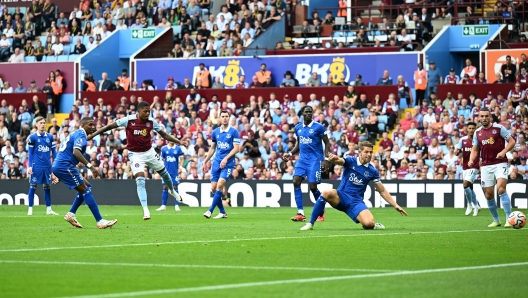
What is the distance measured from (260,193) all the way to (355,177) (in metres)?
14.3

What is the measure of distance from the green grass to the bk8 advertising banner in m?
18.0

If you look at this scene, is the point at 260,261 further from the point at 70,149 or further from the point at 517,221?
the point at 517,221

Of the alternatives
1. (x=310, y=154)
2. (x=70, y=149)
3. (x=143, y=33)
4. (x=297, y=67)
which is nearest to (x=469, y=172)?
(x=310, y=154)

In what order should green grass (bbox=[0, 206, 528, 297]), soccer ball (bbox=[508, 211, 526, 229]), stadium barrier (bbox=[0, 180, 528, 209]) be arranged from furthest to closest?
1. stadium barrier (bbox=[0, 180, 528, 209])
2. soccer ball (bbox=[508, 211, 526, 229])
3. green grass (bbox=[0, 206, 528, 297])

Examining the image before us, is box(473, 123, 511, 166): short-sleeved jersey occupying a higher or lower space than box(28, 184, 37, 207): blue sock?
higher

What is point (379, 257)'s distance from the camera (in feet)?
37.9

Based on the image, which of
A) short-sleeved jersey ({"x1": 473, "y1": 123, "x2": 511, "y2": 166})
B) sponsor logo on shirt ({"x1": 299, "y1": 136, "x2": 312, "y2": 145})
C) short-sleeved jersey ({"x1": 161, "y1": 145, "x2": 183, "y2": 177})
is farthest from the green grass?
short-sleeved jersey ({"x1": 161, "y1": 145, "x2": 183, "y2": 177})

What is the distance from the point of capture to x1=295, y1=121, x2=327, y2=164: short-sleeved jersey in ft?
65.2

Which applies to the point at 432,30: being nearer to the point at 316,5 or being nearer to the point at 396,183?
the point at 316,5

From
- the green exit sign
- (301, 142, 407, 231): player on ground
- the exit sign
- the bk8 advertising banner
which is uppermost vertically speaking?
the green exit sign

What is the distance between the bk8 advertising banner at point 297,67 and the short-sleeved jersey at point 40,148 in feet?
43.4

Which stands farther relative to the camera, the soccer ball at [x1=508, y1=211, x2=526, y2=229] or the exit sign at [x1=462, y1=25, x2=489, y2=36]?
the exit sign at [x1=462, y1=25, x2=489, y2=36]

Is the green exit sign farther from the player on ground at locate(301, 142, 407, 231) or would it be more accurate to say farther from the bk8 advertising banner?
the player on ground at locate(301, 142, 407, 231)

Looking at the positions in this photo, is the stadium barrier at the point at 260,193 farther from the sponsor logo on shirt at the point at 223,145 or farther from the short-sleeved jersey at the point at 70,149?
the short-sleeved jersey at the point at 70,149
